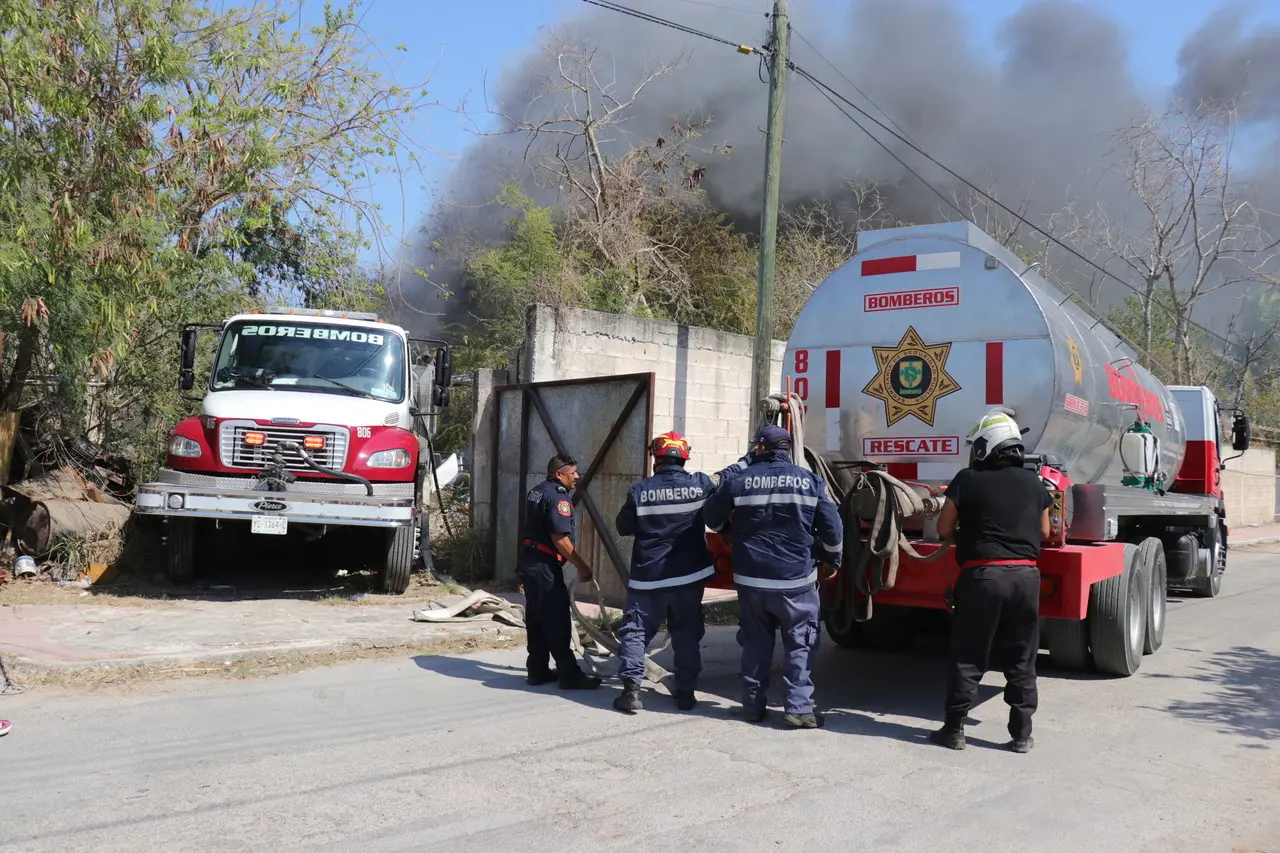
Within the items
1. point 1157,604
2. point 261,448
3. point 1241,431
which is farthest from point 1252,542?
point 261,448

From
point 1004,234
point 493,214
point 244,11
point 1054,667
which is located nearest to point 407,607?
point 1054,667

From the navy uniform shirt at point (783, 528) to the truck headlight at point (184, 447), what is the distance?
5.41 meters

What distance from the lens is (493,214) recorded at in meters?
24.1

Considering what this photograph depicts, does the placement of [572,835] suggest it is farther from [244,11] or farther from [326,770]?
[244,11]

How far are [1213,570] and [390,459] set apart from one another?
31.1 feet

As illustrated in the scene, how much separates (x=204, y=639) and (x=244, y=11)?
733cm

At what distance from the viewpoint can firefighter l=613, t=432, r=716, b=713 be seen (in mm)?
6016

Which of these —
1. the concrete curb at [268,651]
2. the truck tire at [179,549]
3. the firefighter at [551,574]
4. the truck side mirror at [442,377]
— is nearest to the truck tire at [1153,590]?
the firefighter at [551,574]

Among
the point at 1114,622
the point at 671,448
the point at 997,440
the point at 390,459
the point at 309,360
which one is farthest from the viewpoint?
the point at 309,360

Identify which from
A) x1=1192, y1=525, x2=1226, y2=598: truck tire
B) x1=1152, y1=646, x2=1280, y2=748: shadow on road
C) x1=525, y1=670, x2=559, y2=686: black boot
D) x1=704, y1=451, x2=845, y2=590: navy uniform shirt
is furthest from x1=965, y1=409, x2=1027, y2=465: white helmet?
x1=1192, y1=525, x2=1226, y2=598: truck tire

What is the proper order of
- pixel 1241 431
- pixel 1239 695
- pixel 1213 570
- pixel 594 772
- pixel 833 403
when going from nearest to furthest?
pixel 594 772
pixel 1239 695
pixel 833 403
pixel 1213 570
pixel 1241 431

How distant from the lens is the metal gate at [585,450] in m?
9.46

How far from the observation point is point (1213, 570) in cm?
1225

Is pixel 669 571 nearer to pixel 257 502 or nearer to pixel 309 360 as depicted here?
pixel 257 502
